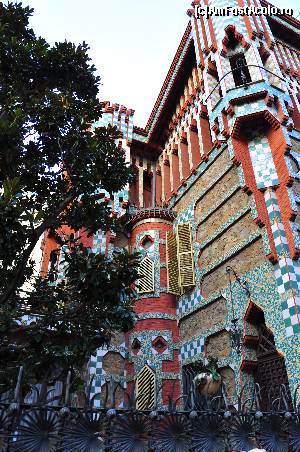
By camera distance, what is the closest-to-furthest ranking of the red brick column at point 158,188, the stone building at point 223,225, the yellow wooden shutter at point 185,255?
the stone building at point 223,225, the yellow wooden shutter at point 185,255, the red brick column at point 158,188

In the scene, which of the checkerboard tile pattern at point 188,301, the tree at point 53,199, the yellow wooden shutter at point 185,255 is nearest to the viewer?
the tree at point 53,199

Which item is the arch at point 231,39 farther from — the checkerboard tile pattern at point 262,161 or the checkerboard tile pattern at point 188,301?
the checkerboard tile pattern at point 188,301

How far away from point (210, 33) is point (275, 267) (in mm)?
9025

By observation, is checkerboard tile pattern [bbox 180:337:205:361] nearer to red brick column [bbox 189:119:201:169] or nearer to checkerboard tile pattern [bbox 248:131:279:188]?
checkerboard tile pattern [bbox 248:131:279:188]

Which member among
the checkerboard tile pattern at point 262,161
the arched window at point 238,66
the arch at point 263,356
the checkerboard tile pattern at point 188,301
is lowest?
the arch at point 263,356

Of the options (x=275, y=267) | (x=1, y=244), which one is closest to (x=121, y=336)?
(x=275, y=267)

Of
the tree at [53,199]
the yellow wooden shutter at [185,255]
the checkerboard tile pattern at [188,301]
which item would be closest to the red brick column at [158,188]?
the yellow wooden shutter at [185,255]

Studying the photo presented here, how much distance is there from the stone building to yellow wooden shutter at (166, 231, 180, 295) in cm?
4

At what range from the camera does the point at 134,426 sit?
8.39ft

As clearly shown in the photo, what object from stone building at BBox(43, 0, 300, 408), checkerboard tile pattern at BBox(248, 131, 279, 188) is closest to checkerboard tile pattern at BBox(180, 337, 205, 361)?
stone building at BBox(43, 0, 300, 408)

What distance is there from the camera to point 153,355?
11648 millimetres

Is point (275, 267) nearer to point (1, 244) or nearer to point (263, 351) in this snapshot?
point (263, 351)

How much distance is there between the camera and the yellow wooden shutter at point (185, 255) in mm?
12082

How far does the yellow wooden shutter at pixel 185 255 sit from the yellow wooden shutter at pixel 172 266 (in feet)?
1.68
